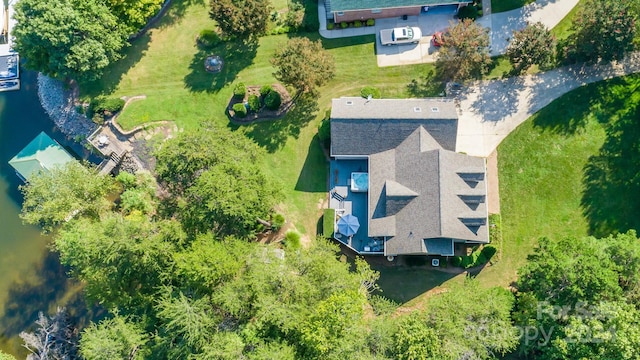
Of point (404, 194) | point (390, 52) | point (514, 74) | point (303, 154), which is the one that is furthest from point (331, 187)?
point (514, 74)

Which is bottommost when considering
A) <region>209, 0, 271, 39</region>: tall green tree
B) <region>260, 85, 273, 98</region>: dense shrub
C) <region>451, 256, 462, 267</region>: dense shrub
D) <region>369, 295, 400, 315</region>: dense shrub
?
<region>369, 295, 400, 315</region>: dense shrub

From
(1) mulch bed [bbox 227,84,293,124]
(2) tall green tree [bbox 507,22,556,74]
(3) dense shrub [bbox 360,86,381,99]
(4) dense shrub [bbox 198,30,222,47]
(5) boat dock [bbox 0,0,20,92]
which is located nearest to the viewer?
(2) tall green tree [bbox 507,22,556,74]

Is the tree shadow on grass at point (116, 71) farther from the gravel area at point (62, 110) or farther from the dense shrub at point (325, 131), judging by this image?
the dense shrub at point (325, 131)

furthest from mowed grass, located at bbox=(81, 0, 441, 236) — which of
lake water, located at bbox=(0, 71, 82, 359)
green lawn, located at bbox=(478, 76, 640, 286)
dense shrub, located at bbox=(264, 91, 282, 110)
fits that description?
green lawn, located at bbox=(478, 76, 640, 286)

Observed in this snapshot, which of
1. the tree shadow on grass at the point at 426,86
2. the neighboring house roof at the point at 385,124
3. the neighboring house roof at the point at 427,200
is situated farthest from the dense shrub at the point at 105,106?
the tree shadow on grass at the point at 426,86

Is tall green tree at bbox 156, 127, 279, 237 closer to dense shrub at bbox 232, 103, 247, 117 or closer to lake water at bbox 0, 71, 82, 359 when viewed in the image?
dense shrub at bbox 232, 103, 247, 117

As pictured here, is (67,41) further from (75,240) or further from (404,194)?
(404,194)
